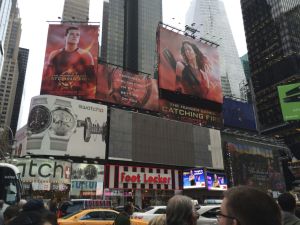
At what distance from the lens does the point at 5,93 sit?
155 metres

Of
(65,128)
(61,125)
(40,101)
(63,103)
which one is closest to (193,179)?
(65,128)

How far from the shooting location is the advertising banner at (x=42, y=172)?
130ft

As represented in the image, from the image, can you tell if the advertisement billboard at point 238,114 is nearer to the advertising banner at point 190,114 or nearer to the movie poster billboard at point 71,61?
the advertising banner at point 190,114

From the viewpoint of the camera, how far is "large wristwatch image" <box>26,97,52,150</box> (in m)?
45.1

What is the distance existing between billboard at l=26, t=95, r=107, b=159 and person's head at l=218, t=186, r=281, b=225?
4520 cm

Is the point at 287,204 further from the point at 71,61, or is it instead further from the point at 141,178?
the point at 71,61

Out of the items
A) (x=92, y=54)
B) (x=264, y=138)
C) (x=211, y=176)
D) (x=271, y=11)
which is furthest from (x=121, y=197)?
(x=271, y=11)

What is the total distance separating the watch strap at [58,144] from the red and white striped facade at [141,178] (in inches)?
303

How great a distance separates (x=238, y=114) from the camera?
73.8 meters

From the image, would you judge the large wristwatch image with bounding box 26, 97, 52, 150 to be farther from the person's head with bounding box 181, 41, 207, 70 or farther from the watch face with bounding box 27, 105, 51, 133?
the person's head with bounding box 181, 41, 207, 70

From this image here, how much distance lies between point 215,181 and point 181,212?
54.7 metres

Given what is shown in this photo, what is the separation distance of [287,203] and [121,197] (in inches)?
1894

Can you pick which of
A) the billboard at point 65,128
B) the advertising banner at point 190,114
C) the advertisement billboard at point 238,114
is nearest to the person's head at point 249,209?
the billboard at point 65,128

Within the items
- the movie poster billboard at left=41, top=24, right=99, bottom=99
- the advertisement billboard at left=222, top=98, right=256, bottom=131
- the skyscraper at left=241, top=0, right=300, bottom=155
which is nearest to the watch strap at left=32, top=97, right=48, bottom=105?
the movie poster billboard at left=41, top=24, right=99, bottom=99
